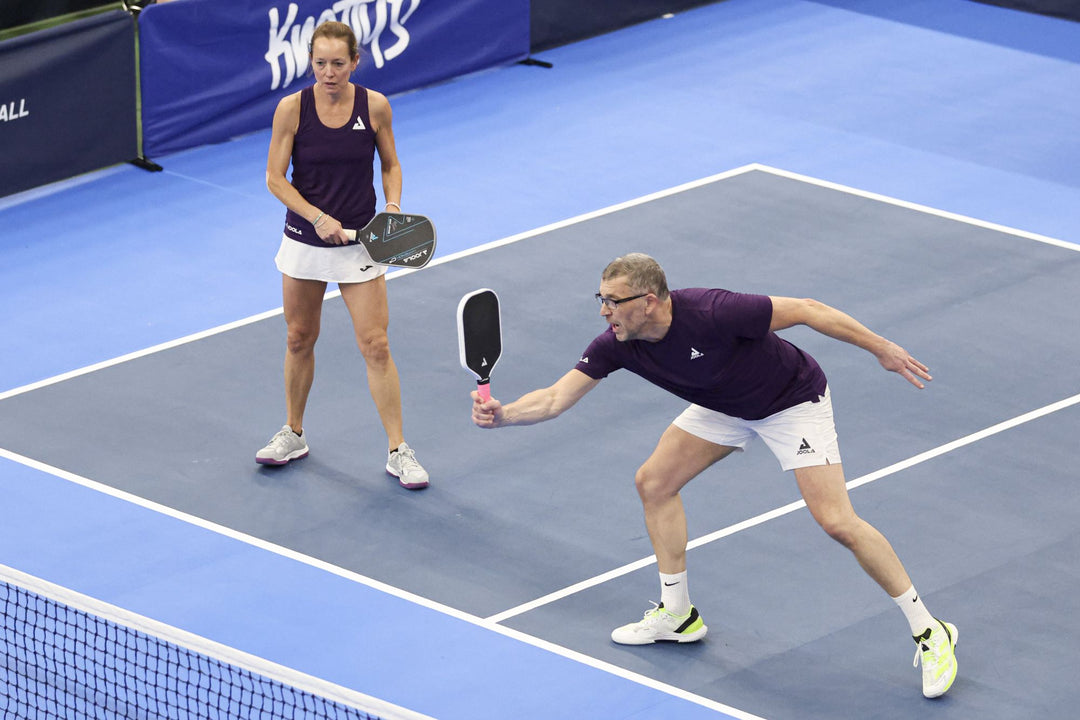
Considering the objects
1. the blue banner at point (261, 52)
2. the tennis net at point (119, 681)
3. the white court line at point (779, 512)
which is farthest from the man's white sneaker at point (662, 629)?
the blue banner at point (261, 52)

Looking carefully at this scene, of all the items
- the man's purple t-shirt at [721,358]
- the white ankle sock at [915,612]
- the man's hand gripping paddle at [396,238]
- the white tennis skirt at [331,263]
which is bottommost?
the white ankle sock at [915,612]

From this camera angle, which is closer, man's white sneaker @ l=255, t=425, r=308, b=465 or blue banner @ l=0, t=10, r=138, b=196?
man's white sneaker @ l=255, t=425, r=308, b=465

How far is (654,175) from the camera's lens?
15.7m

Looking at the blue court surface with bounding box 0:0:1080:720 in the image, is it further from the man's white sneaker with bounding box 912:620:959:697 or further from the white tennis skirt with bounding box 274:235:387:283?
the white tennis skirt with bounding box 274:235:387:283

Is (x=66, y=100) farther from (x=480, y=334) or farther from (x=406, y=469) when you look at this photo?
(x=480, y=334)

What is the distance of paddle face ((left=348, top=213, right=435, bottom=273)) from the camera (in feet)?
33.7

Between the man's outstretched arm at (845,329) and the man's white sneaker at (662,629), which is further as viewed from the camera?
the man's white sneaker at (662,629)

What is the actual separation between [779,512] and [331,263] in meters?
2.73

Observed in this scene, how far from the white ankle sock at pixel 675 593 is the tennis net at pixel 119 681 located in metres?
1.67

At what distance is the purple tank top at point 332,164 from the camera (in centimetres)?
1027

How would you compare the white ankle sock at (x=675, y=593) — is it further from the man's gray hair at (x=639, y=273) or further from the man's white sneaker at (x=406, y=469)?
the man's white sneaker at (x=406, y=469)

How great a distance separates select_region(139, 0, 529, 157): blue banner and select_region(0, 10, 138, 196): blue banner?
0.23 meters

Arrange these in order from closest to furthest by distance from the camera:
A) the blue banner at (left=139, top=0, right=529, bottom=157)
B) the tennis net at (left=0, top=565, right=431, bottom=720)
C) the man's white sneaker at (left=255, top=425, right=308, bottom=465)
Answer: the tennis net at (left=0, top=565, right=431, bottom=720) < the man's white sneaker at (left=255, top=425, right=308, bottom=465) < the blue banner at (left=139, top=0, right=529, bottom=157)

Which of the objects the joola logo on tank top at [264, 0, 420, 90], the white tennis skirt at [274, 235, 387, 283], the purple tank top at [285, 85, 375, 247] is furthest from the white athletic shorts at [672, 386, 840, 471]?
the joola logo on tank top at [264, 0, 420, 90]
